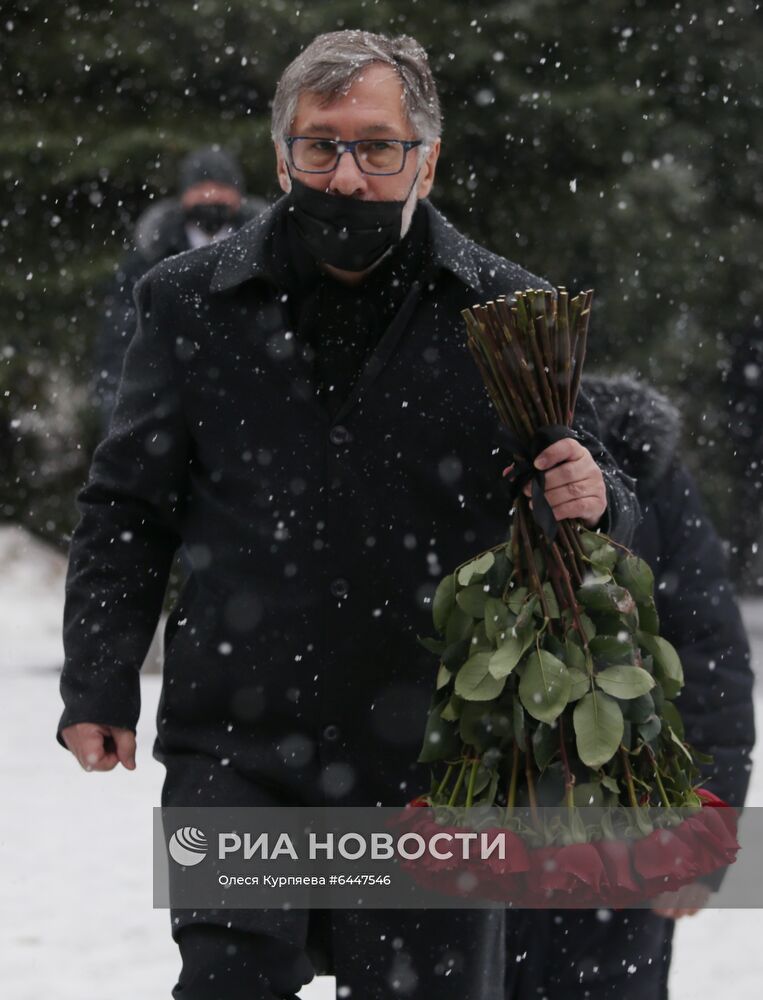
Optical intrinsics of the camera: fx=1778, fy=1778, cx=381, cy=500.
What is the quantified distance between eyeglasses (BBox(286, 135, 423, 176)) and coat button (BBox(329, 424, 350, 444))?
421 millimetres

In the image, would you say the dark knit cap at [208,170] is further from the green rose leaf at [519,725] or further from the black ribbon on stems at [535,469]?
the green rose leaf at [519,725]

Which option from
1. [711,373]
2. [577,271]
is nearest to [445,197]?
[577,271]

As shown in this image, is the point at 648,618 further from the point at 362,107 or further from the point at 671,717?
the point at 362,107

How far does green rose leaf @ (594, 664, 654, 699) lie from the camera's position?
8.27ft

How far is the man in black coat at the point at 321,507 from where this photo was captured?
114 inches

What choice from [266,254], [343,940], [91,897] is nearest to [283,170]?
[266,254]

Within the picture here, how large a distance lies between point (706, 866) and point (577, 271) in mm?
9396

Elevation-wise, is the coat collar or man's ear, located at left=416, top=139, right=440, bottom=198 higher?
man's ear, located at left=416, top=139, right=440, bottom=198

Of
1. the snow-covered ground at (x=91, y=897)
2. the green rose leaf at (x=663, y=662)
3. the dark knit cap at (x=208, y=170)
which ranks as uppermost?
the dark knit cap at (x=208, y=170)

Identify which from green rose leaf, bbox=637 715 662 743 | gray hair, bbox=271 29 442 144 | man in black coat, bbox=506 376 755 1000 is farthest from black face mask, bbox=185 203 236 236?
green rose leaf, bbox=637 715 662 743

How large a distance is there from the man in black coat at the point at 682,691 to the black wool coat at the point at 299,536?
1.76 feet

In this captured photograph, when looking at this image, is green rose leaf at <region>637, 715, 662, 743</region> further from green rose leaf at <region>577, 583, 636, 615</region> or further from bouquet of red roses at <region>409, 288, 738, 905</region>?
green rose leaf at <region>577, 583, 636, 615</region>

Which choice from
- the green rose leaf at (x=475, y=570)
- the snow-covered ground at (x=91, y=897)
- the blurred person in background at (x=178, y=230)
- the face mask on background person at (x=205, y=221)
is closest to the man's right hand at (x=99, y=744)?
the green rose leaf at (x=475, y=570)

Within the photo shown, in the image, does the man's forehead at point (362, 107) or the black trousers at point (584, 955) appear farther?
the black trousers at point (584, 955)
